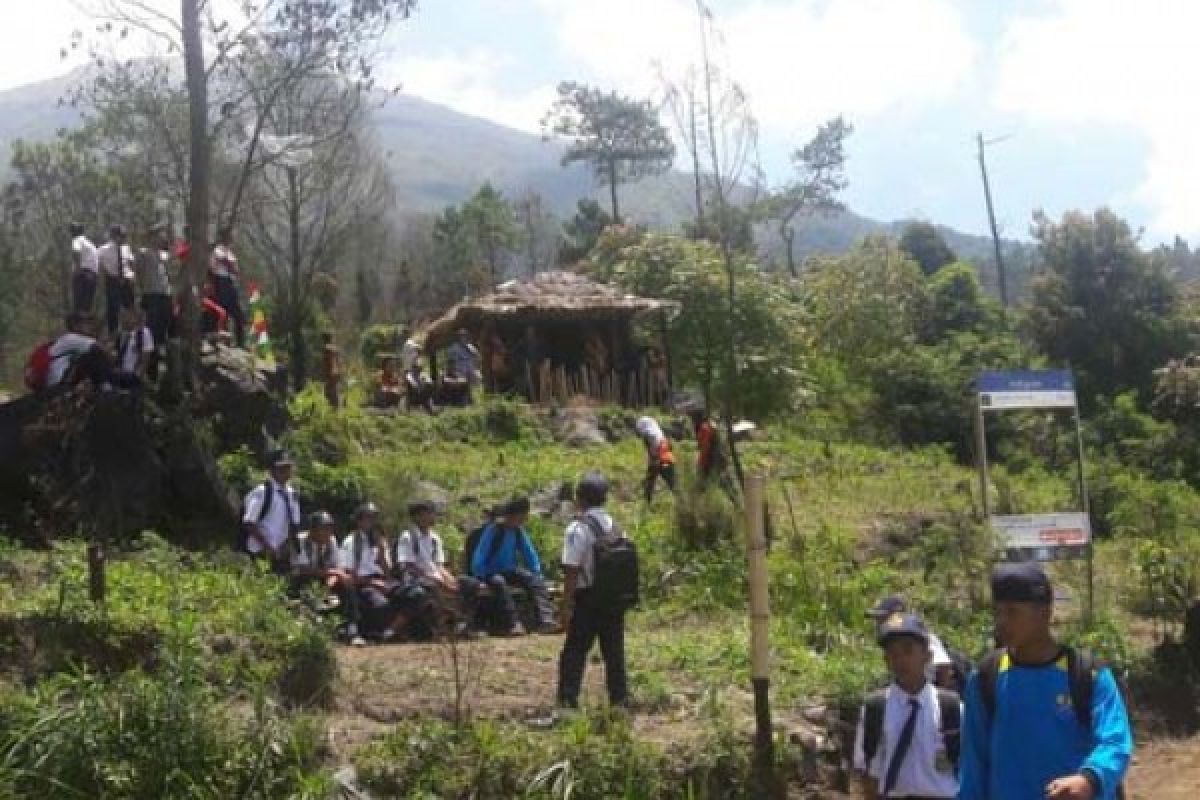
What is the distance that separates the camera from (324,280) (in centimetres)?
3494

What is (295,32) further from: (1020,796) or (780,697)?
(1020,796)

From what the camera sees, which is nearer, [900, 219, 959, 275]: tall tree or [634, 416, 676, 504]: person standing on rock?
[634, 416, 676, 504]: person standing on rock

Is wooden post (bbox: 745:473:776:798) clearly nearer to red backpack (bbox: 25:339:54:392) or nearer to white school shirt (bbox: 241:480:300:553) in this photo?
white school shirt (bbox: 241:480:300:553)

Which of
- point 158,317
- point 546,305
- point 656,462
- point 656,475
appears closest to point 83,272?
point 158,317

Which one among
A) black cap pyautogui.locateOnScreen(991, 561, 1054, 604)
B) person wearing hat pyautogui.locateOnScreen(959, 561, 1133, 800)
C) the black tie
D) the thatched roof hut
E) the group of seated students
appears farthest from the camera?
the thatched roof hut

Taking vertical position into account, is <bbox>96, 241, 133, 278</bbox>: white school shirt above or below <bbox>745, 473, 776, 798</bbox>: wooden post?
above

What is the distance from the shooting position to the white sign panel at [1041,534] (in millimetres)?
11977

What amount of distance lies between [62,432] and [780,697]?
22.3ft

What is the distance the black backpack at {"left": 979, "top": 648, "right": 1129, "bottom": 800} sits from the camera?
423 centimetres

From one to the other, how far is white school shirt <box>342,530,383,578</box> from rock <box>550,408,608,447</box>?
34.2 ft

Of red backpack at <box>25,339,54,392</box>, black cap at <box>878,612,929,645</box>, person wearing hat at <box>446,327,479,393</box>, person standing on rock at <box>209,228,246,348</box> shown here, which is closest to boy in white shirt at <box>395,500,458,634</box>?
red backpack at <box>25,339,54,392</box>

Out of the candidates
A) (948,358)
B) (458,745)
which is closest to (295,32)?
(458,745)

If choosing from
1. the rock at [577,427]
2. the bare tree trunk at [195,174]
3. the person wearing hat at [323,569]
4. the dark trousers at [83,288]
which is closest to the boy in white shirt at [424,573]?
the person wearing hat at [323,569]

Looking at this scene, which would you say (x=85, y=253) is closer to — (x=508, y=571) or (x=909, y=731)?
(x=508, y=571)
